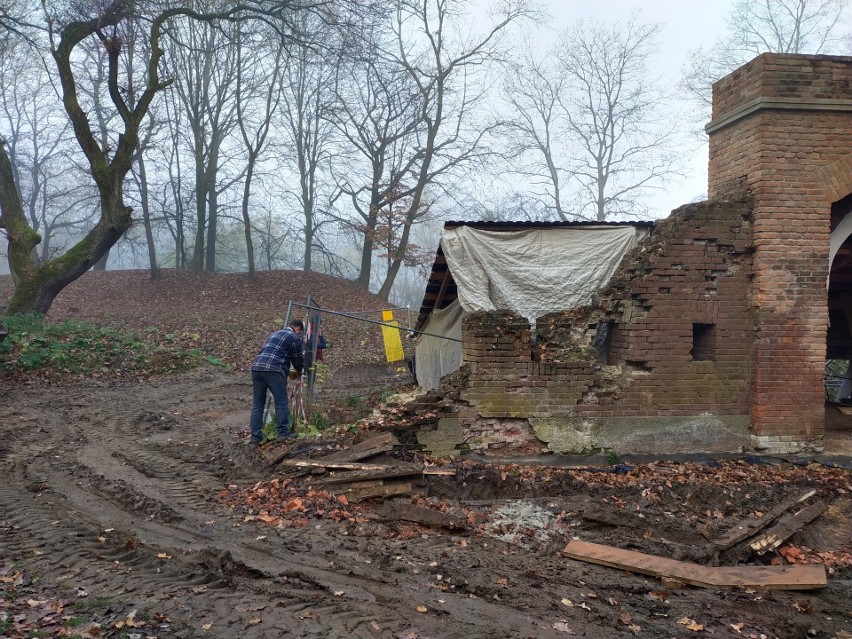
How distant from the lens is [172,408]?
13.0 meters

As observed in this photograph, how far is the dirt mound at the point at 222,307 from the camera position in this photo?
20.5 metres

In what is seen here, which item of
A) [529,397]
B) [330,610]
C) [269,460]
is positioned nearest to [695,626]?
[330,610]

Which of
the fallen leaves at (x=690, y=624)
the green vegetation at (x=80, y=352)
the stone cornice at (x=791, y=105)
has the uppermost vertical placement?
the stone cornice at (x=791, y=105)

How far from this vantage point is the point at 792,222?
28.6ft

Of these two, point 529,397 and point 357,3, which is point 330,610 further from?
point 357,3

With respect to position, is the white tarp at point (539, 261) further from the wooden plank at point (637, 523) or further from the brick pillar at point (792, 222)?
the wooden plank at point (637, 523)

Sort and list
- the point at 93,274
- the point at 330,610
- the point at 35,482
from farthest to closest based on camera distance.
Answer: the point at 93,274, the point at 35,482, the point at 330,610

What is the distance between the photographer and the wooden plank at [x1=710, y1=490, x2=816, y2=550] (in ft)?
20.5

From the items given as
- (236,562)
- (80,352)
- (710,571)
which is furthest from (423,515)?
(80,352)

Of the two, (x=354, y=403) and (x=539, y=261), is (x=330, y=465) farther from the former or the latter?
(x=539, y=261)

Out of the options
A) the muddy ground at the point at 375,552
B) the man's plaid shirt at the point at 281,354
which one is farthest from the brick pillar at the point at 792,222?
the man's plaid shirt at the point at 281,354

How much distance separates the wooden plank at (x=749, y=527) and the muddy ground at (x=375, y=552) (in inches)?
7.9

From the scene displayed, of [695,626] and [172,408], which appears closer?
[695,626]

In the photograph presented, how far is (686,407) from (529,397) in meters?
2.06
